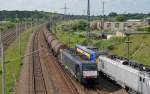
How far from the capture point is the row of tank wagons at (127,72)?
33531mm

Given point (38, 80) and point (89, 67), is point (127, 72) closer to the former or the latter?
point (89, 67)

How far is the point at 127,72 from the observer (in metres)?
37.9

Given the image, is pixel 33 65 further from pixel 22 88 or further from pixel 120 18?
pixel 120 18

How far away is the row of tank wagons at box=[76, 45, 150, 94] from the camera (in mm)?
33531

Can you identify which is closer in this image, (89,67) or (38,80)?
(89,67)

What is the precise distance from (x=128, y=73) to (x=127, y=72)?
384 millimetres

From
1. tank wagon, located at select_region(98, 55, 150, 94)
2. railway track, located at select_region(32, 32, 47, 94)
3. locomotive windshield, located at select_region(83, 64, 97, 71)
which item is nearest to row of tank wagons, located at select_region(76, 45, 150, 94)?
tank wagon, located at select_region(98, 55, 150, 94)

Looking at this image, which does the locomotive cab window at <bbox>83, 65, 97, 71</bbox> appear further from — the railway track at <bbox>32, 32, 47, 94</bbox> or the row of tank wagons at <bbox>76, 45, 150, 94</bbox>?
the railway track at <bbox>32, 32, 47, 94</bbox>

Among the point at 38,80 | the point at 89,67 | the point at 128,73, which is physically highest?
the point at 128,73

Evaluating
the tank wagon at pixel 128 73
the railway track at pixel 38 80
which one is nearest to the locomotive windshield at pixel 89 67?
the tank wagon at pixel 128 73

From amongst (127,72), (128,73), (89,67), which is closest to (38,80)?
(89,67)

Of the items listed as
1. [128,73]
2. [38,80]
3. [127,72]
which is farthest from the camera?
[38,80]

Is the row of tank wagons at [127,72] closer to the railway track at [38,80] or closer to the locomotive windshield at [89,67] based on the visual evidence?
the locomotive windshield at [89,67]

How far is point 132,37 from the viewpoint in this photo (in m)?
93.8
